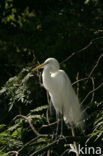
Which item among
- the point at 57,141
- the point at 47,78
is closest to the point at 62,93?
the point at 47,78

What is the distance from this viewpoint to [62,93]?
11.3 ft

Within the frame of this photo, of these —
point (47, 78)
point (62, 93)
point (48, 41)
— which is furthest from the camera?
point (48, 41)

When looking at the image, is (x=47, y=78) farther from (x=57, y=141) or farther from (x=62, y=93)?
(x=57, y=141)

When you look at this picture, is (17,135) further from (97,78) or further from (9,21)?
(9,21)

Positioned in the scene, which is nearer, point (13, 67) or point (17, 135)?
point (17, 135)

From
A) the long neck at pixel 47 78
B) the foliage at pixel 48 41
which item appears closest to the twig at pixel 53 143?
the foliage at pixel 48 41

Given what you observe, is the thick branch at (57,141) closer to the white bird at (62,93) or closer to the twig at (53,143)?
the twig at (53,143)

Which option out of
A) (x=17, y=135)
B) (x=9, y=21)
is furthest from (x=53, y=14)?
(x=17, y=135)

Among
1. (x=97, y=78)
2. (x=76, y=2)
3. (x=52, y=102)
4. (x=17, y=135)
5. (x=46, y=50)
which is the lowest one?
(x=17, y=135)

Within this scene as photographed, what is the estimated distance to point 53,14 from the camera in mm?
4750

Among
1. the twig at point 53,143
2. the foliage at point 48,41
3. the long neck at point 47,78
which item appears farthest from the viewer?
the foliage at point 48,41

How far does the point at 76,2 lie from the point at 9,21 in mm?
1203

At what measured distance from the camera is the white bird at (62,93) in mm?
3239

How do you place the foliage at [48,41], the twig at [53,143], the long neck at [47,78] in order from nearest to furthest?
the twig at [53,143], the long neck at [47,78], the foliage at [48,41]
